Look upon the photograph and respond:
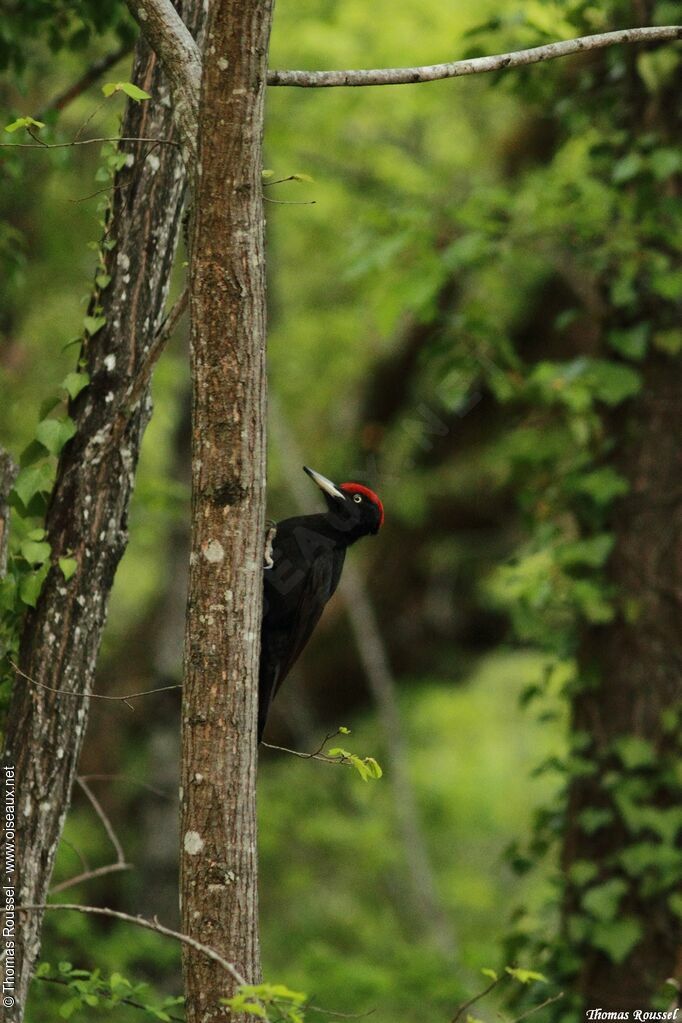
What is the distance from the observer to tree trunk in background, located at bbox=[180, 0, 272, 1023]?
206 cm

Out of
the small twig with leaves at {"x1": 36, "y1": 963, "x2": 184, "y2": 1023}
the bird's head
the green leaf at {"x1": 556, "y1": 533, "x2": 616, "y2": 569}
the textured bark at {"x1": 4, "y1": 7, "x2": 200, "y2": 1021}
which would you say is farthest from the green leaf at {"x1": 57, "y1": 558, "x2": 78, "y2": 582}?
the green leaf at {"x1": 556, "y1": 533, "x2": 616, "y2": 569}

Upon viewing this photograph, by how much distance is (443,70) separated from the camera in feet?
6.98

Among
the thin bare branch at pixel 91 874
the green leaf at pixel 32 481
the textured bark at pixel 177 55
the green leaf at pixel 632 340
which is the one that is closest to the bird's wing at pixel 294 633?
the thin bare branch at pixel 91 874

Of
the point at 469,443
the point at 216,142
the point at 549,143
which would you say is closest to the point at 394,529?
the point at 469,443

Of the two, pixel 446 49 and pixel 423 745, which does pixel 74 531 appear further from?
pixel 423 745

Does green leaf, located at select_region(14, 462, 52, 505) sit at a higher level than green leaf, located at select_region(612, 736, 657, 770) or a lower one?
higher

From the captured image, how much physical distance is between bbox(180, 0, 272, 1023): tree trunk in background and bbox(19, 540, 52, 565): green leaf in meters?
0.57

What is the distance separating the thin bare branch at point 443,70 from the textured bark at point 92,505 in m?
0.65

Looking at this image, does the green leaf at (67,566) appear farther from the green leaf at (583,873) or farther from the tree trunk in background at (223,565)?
the green leaf at (583,873)

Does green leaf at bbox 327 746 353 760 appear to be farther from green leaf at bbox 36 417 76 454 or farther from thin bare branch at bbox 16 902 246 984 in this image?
green leaf at bbox 36 417 76 454

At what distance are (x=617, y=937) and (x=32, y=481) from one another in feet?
8.99

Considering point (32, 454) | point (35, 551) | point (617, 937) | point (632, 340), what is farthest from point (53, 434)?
point (617, 937)

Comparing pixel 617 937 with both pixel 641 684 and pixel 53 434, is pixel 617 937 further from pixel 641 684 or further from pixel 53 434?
pixel 53 434

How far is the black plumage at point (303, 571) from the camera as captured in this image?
358 cm
